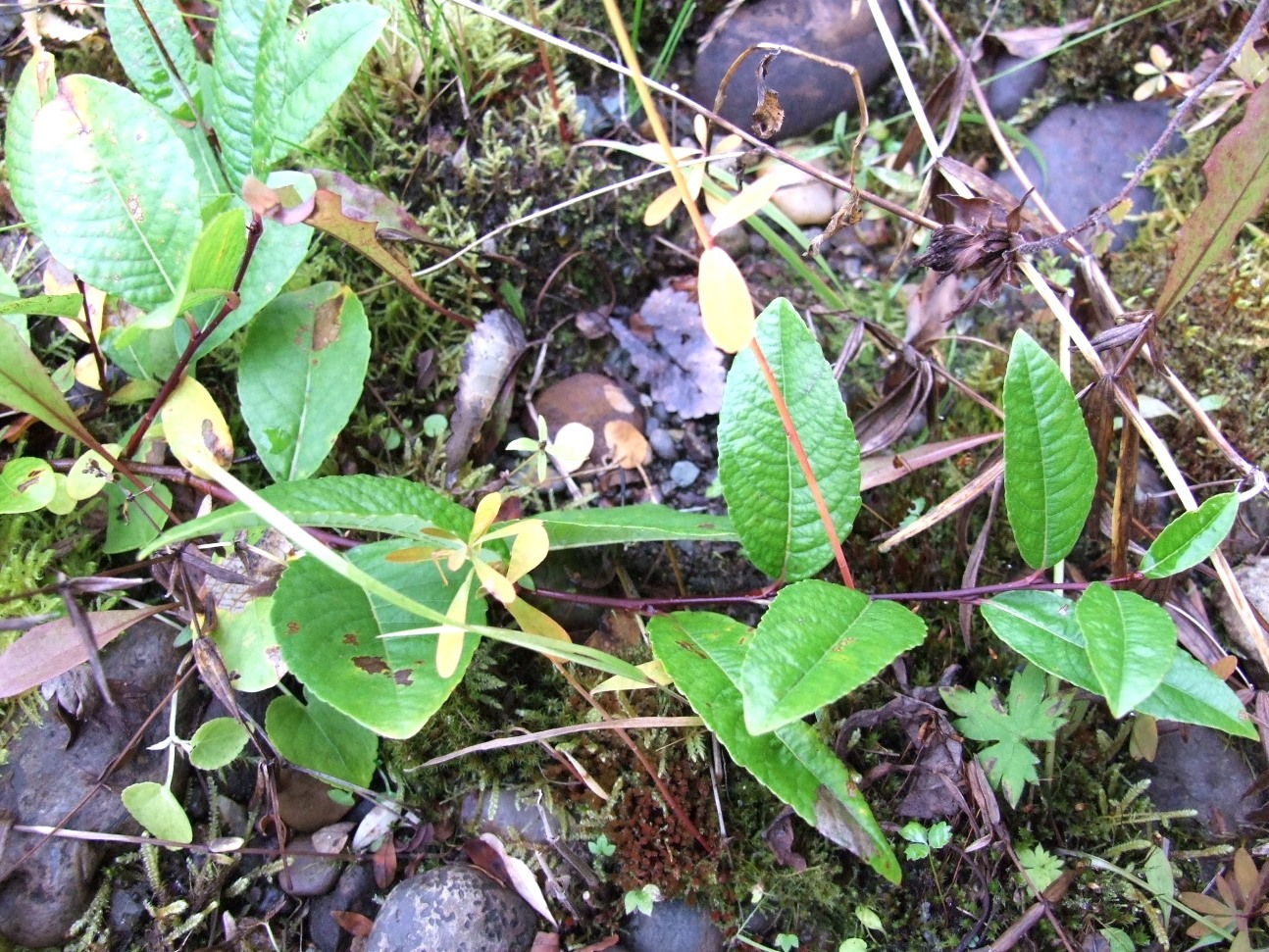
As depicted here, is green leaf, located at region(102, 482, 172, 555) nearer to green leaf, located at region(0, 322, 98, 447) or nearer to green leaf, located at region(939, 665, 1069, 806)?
green leaf, located at region(0, 322, 98, 447)

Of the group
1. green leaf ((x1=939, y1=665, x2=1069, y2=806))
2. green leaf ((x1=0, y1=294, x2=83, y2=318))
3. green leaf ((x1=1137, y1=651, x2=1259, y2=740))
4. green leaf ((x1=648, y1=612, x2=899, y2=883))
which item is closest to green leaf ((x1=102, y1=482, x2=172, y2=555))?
green leaf ((x1=0, y1=294, x2=83, y2=318))

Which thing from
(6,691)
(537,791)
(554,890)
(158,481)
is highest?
(158,481)

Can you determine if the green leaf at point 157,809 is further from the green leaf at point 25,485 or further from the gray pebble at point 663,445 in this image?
the gray pebble at point 663,445

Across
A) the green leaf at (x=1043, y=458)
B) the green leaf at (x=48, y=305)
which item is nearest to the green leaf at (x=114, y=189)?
the green leaf at (x=48, y=305)

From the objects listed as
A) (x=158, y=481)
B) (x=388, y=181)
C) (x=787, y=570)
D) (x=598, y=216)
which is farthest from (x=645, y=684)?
(x=388, y=181)

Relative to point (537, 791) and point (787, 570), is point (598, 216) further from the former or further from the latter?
point (537, 791)

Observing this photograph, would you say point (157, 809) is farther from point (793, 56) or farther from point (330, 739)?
point (793, 56)
